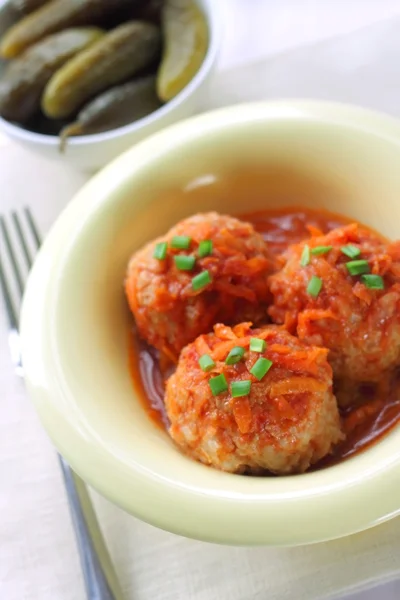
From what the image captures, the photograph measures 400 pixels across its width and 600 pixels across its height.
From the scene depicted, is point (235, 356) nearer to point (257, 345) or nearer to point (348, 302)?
point (257, 345)

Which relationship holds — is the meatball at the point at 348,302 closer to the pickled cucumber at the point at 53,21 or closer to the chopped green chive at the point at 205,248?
the chopped green chive at the point at 205,248

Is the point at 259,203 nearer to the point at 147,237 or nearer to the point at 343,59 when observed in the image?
the point at 147,237

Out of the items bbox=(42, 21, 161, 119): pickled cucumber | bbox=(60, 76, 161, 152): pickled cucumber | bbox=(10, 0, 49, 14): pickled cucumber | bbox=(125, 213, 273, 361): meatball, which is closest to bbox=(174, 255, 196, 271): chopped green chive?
bbox=(125, 213, 273, 361): meatball

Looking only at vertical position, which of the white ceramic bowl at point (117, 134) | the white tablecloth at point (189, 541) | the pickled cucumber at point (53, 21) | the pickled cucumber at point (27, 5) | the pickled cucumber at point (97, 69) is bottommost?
the white tablecloth at point (189, 541)

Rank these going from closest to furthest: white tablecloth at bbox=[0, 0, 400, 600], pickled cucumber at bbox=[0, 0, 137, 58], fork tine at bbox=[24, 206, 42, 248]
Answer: white tablecloth at bbox=[0, 0, 400, 600], fork tine at bbox=[24, 206, 42, 248], pickled cucumber at bbox=[0, 0, 137, 58]

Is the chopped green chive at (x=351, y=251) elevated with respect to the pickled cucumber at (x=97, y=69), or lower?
lower

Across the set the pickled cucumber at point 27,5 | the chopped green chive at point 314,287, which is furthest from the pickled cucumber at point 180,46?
the chopped green chive at point 314,287

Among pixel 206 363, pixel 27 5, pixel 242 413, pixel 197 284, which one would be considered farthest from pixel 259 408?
pixel 27 5

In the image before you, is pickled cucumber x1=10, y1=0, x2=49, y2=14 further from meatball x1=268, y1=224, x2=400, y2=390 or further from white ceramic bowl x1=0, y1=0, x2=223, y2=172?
meatball x1=268, y1=224, x2=400, y2=390
